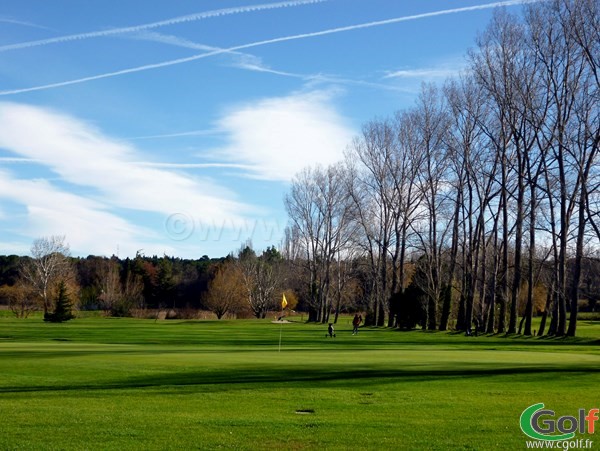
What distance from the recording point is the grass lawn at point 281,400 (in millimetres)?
11766

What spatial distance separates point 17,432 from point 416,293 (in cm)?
6194

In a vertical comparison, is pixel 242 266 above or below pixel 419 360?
above

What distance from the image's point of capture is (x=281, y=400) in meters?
16.2

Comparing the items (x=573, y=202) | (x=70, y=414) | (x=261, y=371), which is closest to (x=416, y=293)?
(x=573, y=202)

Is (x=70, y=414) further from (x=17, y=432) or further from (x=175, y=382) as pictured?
(x=175, y=382)

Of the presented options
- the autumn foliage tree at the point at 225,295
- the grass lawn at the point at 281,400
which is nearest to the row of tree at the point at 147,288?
the autumn foliage tree at the point at 225,295

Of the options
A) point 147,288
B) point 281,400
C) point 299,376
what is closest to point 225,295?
point 147,288

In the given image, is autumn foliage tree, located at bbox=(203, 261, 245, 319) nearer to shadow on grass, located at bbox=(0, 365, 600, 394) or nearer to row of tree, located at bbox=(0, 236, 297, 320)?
row of tree, located at bbox=(0, 236, 297, 320)

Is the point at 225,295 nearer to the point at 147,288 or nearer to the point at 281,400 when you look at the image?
the point at 147,288

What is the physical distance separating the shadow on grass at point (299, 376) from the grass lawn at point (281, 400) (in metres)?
0.04

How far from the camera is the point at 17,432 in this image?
12.4 metres

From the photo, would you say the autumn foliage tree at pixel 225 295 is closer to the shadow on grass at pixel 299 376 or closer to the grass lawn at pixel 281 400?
the grass lawn at pixel 281 400

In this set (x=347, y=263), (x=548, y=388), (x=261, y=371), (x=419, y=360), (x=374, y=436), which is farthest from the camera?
(x=347, y=263)

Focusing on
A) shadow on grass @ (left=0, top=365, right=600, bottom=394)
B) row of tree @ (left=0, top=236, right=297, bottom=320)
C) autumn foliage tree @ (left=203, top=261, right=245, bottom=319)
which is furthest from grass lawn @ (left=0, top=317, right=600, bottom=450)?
autumn foliage tree @ (left=203, top=261, right=245, bottom=319)
